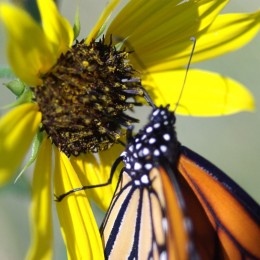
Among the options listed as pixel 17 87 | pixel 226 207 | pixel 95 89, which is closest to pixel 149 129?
pixel 95 89

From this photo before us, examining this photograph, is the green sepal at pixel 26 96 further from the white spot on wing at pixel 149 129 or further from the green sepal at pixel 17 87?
the white spot on wing at pixel 149 129

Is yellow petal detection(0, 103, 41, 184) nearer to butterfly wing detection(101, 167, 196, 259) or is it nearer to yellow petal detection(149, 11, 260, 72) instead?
butterfly wing detection(101, 167, 196, 259)

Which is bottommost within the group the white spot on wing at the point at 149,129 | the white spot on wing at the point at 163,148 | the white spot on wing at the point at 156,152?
the white spot on wing at the point at 156,152

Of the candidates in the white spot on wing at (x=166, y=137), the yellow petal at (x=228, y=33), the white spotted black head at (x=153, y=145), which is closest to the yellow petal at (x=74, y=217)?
the white spotted black head at (x=153, y=145)

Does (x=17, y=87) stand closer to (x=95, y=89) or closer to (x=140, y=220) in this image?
(x=95, y=89)

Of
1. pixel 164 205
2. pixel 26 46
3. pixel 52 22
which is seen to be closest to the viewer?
pixel 26 46

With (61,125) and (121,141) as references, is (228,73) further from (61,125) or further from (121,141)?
(61,125)
